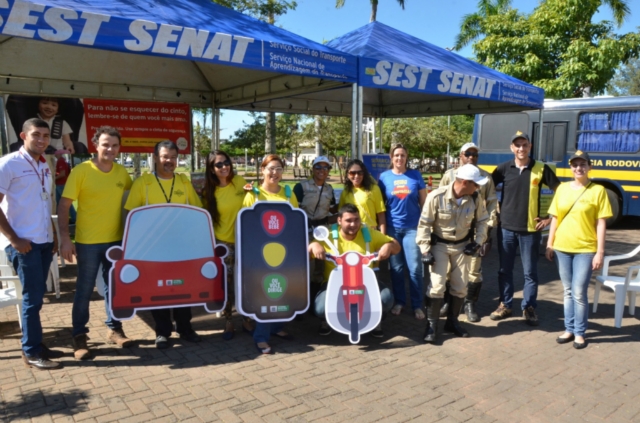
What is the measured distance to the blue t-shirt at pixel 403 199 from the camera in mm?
5133

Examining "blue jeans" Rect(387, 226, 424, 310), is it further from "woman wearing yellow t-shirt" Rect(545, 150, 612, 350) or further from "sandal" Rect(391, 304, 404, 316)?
"woman wearing yellow t-shirt" Rect(545, 150, 612, 350)

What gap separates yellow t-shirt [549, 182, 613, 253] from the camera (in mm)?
4355

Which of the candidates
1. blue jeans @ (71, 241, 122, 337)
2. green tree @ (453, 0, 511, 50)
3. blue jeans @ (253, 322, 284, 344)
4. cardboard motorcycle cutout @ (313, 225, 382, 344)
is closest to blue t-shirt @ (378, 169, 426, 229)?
cardboard motorcycle cutout @ (313, 225, 382, 344)

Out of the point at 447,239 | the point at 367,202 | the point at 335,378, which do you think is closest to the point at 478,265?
the point at 447,239

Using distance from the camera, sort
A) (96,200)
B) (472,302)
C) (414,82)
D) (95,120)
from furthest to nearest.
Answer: (95,120)
(414,82)
(472,302)
(96,200)

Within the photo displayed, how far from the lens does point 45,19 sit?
3949mm

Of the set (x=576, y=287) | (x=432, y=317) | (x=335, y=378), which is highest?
(x=576, y=287)

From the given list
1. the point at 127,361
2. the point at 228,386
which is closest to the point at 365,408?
the point at 228,386

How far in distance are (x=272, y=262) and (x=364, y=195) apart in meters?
1.24

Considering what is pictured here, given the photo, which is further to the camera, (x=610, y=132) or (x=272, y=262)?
(x=610, y=132)

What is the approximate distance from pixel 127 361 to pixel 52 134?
517 cm

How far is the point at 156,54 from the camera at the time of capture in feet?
14.9

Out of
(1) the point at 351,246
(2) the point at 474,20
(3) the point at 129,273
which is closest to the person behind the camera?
(3) the point at 129,273

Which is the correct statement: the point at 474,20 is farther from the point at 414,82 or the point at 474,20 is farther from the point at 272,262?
the point at 272,262
